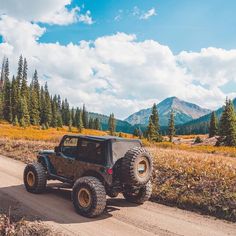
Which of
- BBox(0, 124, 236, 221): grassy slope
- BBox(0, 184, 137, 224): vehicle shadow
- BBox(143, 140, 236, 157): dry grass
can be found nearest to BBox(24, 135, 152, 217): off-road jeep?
BBox(0, 184, 137, 224): vehicle shadow

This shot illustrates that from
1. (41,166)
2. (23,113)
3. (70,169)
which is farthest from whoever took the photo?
(23,113)

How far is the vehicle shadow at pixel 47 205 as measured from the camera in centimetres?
877

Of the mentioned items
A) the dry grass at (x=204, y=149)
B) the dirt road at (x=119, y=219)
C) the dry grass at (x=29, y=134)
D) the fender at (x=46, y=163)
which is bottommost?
the dirt road at (x=119, y=219)

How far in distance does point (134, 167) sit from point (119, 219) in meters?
1.61

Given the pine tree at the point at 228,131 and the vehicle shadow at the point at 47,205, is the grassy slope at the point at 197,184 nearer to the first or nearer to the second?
the vehicle shadow at the point at 47,205

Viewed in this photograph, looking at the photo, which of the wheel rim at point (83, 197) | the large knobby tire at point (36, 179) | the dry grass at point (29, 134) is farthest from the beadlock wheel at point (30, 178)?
the dry grass at point (29, 134)

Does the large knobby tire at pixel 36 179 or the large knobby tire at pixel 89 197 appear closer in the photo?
the large knobby tire at pixel 89 197

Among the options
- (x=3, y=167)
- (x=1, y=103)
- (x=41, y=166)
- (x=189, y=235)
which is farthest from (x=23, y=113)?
(x=189, y=235)

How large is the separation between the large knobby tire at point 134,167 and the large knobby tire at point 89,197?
823mm

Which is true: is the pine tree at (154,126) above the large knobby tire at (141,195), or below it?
above

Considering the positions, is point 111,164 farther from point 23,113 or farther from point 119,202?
point 23,113

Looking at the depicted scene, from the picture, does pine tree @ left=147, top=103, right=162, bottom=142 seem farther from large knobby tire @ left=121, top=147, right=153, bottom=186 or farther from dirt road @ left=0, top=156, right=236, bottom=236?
large knobby tire @ left=121, top=147, right=153, bottom=186

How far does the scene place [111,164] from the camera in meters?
9.23

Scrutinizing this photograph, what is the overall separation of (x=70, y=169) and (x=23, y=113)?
73.3m
